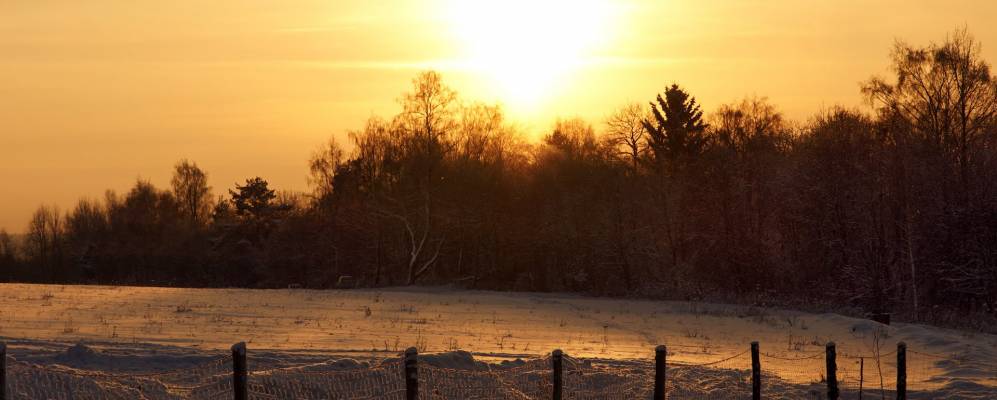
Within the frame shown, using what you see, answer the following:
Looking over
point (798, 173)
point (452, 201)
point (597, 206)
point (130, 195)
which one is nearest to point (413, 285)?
point (452, 201)

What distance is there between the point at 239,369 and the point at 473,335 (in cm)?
1780

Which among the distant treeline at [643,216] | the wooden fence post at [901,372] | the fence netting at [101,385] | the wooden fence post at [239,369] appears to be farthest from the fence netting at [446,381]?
the distant treeline at [643,216]

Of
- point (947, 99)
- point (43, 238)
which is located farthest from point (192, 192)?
point (947, 99)

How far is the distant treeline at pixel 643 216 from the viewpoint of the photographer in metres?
53.1

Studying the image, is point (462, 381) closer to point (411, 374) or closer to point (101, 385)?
point (411, 374)

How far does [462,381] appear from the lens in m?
20.2

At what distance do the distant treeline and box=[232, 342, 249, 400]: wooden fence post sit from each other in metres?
38.5

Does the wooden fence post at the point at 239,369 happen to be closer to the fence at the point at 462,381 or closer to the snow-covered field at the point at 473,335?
the fence at the point at 462,381

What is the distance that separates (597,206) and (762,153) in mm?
11673

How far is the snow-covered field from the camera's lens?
22766mm

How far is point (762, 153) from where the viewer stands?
71.4 m

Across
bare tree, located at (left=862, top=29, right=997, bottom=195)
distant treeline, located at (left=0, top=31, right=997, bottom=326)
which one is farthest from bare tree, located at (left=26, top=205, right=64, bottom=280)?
bare tree, located at (left=862, top=29, right=997, bottom=195)

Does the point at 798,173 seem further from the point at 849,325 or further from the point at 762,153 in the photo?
the point at 849,325

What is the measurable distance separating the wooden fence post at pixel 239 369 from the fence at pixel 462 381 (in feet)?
7.20
